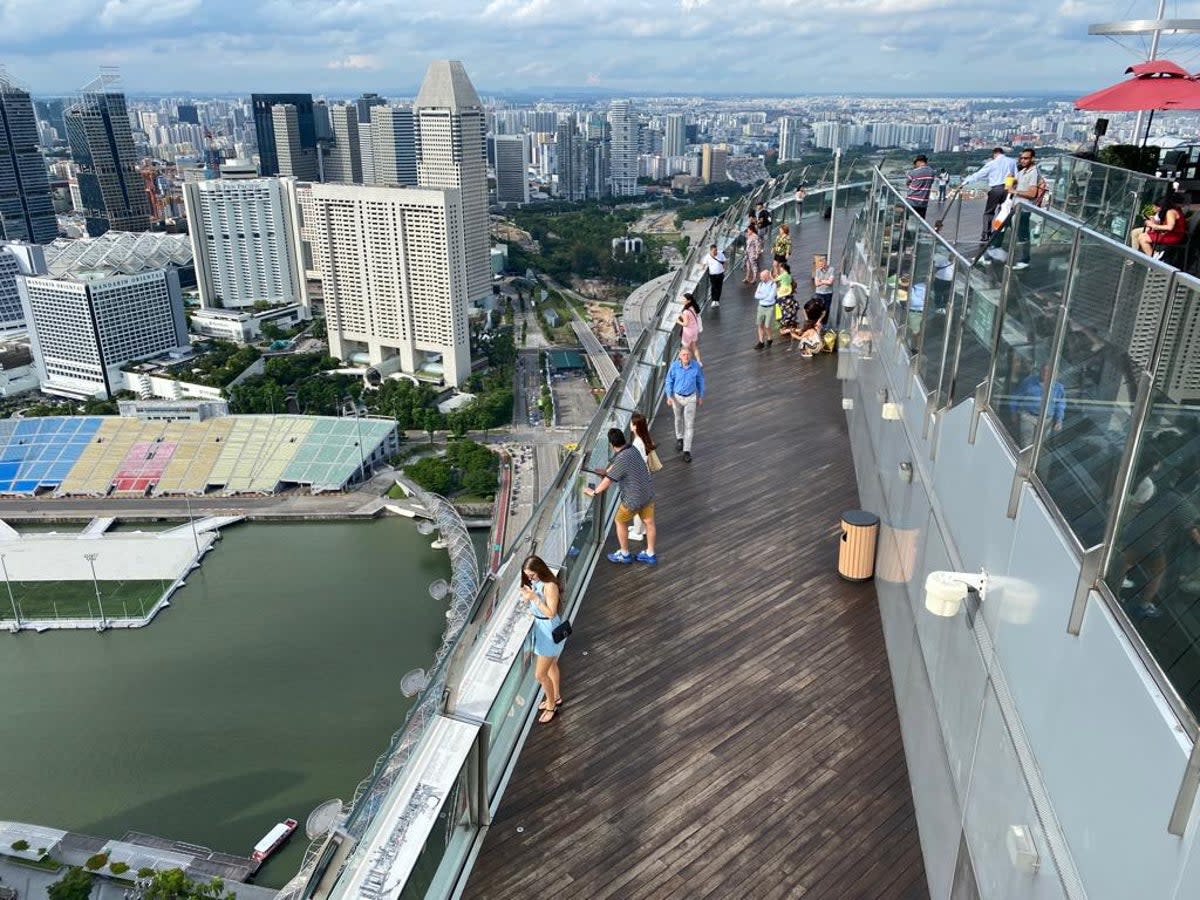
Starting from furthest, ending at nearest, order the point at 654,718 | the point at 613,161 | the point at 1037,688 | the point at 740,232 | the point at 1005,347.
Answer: the point at 613,161 < the point at 740,232 < the point at 654,718 < the point at 1005,347 < the point at 1037,688

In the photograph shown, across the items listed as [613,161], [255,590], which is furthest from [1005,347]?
[613,161]

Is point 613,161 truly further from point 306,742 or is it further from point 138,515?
point 306,742

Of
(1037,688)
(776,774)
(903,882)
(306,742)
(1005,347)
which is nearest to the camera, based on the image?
(1037,688)

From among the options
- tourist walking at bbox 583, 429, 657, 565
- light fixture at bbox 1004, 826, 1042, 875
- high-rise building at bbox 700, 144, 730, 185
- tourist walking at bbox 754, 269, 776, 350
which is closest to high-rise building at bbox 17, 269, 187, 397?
tourist walking at bbox 754, 269, 776, 350

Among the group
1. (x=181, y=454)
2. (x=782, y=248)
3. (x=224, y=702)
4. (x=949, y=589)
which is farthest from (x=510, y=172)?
(x=949, y=589)

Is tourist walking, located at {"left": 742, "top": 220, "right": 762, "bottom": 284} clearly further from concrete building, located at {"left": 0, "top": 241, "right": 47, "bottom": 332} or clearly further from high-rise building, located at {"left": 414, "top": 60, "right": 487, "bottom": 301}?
concrete building, located at {"left": 0, "top": 241, "right": 47, "bottom": 332}

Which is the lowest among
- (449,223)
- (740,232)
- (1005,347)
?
(449,223)

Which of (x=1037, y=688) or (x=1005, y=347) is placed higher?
(x=1005, y=347)

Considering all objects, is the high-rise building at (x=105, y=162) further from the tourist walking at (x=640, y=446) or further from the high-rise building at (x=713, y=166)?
the tourist walking at (x=640, y=446)
